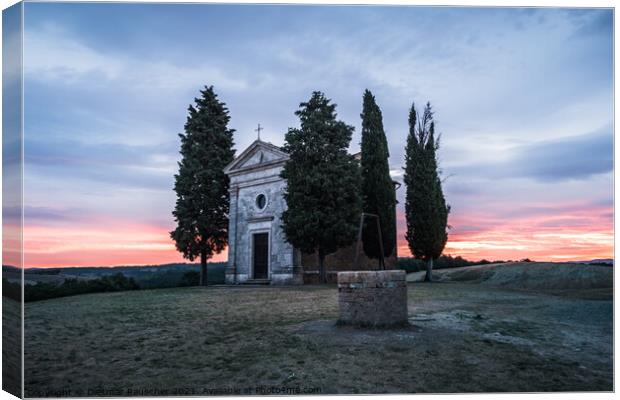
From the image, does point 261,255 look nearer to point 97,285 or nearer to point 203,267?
point 203,267

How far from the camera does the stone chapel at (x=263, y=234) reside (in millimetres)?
18547

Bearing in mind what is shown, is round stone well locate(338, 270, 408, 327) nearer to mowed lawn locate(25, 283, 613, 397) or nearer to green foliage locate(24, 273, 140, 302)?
mowed lawn locate(25, 283, 613, 397)

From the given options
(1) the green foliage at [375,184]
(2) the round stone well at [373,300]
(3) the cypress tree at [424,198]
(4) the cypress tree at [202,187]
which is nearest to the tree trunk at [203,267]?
(4) the cypress tree at [202,187]

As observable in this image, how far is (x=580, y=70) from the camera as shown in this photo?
20.1 feet

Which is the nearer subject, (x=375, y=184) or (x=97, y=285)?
(x=97, y=285)

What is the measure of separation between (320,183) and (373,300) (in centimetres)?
991

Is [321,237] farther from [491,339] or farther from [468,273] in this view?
[491,339]

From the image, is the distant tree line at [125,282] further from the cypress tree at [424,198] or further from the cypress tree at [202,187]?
the cypress tree at [424,198]

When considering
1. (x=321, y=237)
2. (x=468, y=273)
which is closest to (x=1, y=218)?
(x=321, y=237)

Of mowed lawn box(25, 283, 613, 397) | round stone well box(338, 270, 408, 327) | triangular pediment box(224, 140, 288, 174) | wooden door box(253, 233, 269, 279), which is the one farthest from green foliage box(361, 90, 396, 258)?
round stone well box(338, 270, 408, 327)

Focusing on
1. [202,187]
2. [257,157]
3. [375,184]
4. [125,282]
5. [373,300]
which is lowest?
[125,282]

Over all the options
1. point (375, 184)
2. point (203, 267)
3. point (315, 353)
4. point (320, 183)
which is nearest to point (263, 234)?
point (203, 267)

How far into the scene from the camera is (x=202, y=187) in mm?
21422

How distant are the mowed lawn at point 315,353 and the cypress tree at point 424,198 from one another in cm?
999
